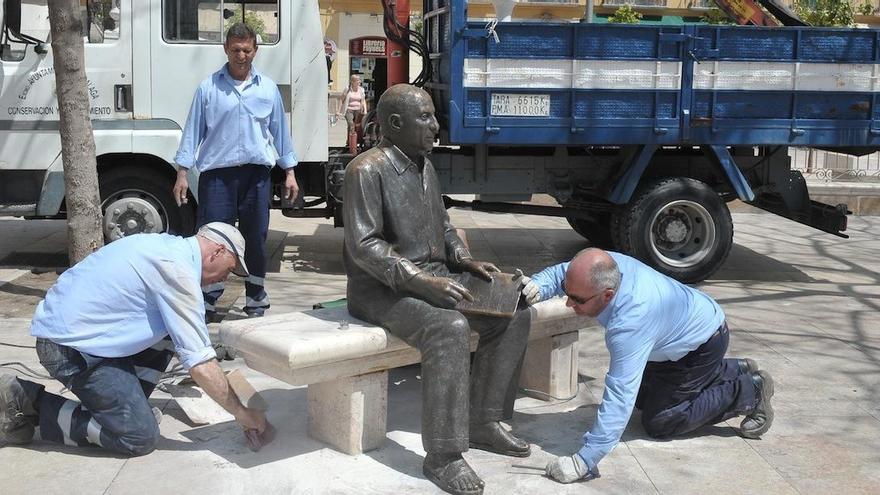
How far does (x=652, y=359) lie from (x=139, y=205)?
4.62 meters

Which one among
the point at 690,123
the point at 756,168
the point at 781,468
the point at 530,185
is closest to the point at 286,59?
the point at 530,185

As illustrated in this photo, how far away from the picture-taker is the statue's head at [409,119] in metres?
4.33

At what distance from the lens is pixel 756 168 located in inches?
333

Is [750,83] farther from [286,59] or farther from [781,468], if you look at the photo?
[781,468]

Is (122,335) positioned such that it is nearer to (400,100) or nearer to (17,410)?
(17,410)

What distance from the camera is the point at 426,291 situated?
4.09 metres

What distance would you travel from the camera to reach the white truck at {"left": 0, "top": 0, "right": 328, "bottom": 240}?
7801mm

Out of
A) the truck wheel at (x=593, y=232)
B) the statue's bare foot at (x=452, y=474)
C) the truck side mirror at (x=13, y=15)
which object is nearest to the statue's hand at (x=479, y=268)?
the statue's bare foot at (x=452, y=474)

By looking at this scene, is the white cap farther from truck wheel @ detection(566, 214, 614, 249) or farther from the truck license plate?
truck wheel @ detection(566, 214, 614, 249)

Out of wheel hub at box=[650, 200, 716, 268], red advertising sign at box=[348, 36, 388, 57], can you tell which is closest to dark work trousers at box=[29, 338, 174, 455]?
wheel hub at box=[650, 200, 716, 268]

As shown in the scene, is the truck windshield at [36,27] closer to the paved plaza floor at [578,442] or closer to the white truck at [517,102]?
the white truck at [517,102]

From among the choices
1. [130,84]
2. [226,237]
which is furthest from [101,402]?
[130,84]

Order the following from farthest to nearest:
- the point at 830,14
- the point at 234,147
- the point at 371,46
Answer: the point at 830,14
the point at 371,46
the point at 234,147

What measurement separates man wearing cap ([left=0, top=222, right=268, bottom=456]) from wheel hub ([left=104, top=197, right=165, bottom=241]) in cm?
366
